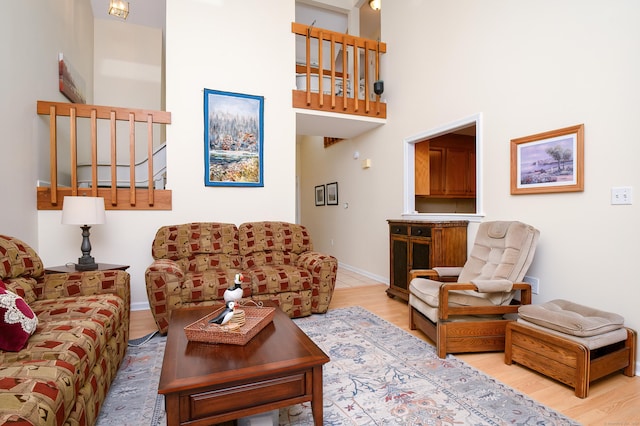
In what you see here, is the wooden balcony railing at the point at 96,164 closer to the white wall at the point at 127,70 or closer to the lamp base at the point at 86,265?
the lamp base at the point at 86,265

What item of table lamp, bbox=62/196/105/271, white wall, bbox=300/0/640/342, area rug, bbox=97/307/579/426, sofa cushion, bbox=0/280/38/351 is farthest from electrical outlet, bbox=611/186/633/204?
table lamp, bbox=62/196/105/271

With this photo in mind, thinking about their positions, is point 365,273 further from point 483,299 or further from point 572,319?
point 572,319

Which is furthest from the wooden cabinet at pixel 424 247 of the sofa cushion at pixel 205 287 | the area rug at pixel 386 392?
the sofa cushion at pixel 205 287

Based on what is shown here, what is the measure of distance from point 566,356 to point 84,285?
3.16 m

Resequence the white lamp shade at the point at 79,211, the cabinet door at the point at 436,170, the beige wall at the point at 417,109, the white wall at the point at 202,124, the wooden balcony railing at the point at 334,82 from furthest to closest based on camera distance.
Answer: the cabinet door at the point at 436,170 → the wooden balcony railing at the point at 334,82 → the white wall at the point at 202,124 → the white lamp shade at the point at 79,211 → the beige wall at the point at 417,109

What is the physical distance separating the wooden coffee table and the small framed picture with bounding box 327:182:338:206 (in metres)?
4.61

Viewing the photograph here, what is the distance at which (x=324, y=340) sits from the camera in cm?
259

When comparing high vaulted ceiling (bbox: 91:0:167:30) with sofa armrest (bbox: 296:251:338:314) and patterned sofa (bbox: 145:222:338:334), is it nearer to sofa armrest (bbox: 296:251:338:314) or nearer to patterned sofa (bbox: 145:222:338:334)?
patterned sofa (bbox: 145:222:338:334)

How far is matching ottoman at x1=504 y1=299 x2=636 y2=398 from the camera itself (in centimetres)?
179

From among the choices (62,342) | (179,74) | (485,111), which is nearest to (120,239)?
(179,74)

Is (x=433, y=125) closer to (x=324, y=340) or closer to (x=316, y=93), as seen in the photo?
(x=316, y=93)

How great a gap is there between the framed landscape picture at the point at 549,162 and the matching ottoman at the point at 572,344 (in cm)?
96

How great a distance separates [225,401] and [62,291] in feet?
5.53

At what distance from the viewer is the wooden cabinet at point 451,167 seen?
4922mm
